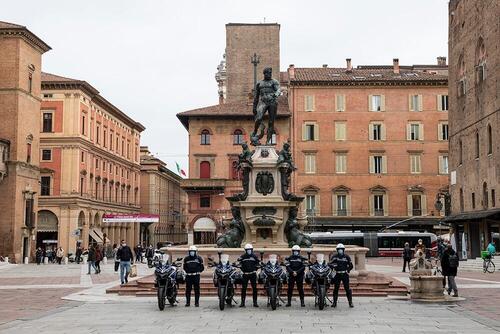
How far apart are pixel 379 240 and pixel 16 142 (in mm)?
29657

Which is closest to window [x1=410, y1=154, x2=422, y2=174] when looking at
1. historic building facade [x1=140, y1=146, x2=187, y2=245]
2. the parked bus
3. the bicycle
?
the parked bus

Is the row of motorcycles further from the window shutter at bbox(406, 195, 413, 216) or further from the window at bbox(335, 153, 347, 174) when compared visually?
the window shutter at bbox(406, 195, 413, 216)

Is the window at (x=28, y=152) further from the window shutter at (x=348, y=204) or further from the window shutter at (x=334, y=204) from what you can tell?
the window shutter at (x=348, y=204)

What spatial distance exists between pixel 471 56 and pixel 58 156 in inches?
1460

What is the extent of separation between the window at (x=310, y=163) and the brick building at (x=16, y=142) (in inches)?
1059

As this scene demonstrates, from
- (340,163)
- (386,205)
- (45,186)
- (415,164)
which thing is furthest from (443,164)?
(45,186)

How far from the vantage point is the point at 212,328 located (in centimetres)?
1318

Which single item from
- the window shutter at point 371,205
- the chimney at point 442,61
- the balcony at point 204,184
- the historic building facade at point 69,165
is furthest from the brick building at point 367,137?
the chimney at point 442,61

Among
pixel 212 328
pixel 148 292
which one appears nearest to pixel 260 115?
pixel 148 292

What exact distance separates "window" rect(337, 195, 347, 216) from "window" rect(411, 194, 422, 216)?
21.4ft

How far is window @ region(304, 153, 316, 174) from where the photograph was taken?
67875mm

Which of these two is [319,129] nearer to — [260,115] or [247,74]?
[247,74]

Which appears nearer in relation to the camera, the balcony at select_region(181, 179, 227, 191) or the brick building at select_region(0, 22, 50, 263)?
the brick building at select_region(0, 22, 50, 263)

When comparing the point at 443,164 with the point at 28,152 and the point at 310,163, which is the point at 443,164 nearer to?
the point at 310,163
